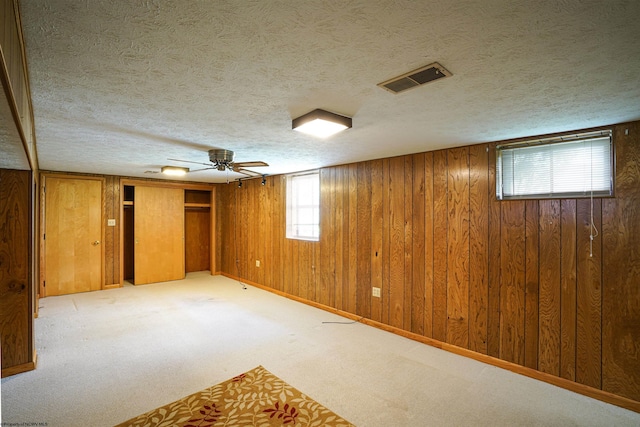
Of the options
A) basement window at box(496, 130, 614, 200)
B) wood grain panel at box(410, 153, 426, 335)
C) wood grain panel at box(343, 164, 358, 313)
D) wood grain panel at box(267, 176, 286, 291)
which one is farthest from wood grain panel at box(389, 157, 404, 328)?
wood grain panel at box(267, 176, 286, 291)

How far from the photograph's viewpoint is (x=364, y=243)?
4027 mm

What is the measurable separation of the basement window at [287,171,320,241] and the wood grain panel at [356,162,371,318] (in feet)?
2.76

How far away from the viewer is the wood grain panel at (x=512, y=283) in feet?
9.16

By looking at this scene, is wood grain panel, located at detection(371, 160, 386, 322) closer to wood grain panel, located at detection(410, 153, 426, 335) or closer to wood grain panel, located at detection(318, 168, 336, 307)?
wood grain panel, located at detection(410, 153, 426, 335)

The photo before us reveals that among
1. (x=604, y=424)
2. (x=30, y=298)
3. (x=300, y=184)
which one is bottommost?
(x=604, y=424)

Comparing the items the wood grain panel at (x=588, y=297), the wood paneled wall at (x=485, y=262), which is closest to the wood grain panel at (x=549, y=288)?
the wood paneled wall at (x=485, y=262)

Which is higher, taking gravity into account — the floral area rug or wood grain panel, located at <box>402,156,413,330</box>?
wood grain panel, located at <box>402,156,413,330</box>

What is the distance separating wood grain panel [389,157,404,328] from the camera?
3.62 m

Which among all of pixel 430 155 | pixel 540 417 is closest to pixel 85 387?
pixel 540 417

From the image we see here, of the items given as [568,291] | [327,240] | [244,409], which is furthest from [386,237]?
[244,409]

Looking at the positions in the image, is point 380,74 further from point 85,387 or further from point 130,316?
point 130,316

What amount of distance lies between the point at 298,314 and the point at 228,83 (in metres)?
3.40

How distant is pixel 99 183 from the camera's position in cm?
547

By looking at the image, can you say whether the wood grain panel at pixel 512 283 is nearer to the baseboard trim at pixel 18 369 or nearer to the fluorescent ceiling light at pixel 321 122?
the fluorescent ceiling light at pixel 321 122
